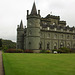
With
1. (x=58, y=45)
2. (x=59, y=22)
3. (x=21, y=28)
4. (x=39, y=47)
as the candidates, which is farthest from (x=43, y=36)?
(x=59, y=22)

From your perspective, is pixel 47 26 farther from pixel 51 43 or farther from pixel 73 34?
pixel 73 34

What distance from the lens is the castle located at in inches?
1949

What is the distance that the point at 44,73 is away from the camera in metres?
11.2

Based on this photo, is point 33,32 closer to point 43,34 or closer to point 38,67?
point 43,34

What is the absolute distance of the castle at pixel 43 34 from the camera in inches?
1949

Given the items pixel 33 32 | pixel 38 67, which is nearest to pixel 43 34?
pixel 33 32

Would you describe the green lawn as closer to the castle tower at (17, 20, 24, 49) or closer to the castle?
the castle

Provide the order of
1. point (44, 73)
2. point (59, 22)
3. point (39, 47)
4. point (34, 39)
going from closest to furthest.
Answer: point (44, 73), point (34, 39), point (39, 47), point (59, 22)

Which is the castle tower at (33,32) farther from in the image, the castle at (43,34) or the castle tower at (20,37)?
the castle tower at (20,37)

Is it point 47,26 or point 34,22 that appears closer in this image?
point 34,22

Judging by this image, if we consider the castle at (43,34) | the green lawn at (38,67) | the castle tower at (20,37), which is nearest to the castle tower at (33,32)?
the castle at (43,34)

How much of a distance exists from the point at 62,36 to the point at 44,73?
164 ft

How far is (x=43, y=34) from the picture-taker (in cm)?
5459

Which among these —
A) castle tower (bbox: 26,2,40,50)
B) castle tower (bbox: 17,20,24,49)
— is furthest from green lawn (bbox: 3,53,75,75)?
castle tower (bbox: 17,20,24,49)
